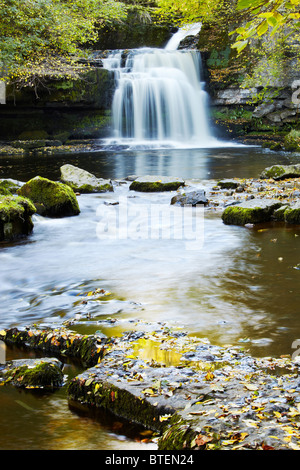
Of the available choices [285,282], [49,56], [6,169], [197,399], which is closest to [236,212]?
[285,282]

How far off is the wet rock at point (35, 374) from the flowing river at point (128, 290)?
0.09 m

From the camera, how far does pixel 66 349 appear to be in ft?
13.4

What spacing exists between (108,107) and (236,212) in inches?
656

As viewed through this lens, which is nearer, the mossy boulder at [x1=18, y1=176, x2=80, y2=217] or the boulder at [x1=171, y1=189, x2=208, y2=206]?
the mossy boulder at [x1=18, y1=176, x2=80, y2=217]

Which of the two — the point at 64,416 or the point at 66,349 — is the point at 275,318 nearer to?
the point at 66,349

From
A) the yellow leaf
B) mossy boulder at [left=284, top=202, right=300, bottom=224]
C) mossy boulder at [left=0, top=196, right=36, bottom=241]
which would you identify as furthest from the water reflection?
the yellow leaf

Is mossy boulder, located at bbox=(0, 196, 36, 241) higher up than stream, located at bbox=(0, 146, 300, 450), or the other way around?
mossy boulder, located at bbox=(0, 196, 36, 241)

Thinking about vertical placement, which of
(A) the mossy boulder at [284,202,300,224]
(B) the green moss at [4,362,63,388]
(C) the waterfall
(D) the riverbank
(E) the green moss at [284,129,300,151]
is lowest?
(B) the green moss at [4,362,63,388]

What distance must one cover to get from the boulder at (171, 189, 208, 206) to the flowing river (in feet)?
1.03

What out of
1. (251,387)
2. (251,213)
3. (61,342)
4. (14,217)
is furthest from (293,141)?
(251,387)

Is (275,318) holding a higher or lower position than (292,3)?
lower

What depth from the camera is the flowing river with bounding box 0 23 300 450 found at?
308cm

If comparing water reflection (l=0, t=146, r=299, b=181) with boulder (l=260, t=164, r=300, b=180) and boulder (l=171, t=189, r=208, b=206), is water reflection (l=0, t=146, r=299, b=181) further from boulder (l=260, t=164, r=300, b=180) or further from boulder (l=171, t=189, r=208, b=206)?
boulder (l=171, t=189, r=208, b=206)

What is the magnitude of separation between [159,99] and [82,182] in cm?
1311
